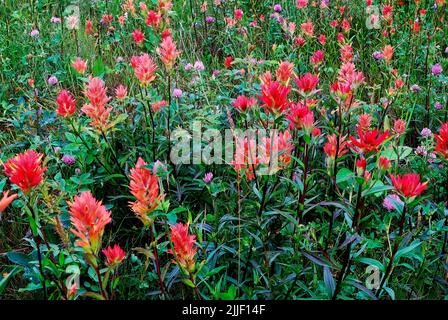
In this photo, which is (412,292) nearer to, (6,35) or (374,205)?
(374,205)

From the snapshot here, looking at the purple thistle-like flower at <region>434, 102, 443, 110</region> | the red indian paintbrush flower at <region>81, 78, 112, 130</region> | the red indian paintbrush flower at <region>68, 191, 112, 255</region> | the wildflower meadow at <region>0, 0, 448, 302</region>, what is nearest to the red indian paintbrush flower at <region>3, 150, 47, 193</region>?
the wildflower meadow at <region>0, 0, 448, 302</region>

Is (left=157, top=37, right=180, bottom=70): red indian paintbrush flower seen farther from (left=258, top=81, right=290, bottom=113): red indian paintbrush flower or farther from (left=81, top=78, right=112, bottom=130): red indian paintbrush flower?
(left=258, top=81, right=290, bottom=113): red indian paintbrush flower

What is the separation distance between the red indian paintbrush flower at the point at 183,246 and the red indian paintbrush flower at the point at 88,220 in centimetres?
20

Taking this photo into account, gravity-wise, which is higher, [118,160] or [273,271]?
[118,160]

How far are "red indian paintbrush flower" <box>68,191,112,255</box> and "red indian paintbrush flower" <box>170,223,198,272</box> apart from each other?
0.20m

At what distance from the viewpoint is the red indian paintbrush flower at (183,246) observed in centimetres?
121

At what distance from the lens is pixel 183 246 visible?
1220 millimetres

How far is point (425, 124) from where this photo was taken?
104 inches

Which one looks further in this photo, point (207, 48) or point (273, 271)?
point (207, 48)

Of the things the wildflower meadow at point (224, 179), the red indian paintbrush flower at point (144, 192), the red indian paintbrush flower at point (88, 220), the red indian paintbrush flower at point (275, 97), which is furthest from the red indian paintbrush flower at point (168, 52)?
the red indian paintbrush flower at point (88, 220)

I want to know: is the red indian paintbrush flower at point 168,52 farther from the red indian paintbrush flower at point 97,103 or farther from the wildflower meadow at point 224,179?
the red indian paintbrush flower at point 97,103

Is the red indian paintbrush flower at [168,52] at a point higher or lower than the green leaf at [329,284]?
higher

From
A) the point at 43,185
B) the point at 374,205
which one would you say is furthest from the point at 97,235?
the point at 374,205
